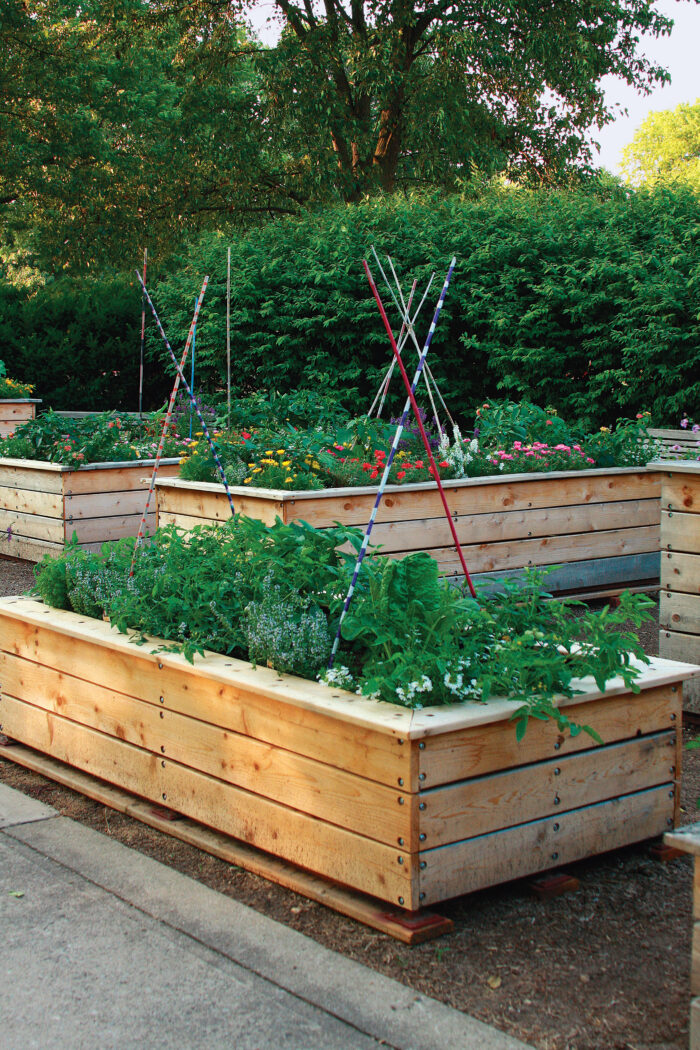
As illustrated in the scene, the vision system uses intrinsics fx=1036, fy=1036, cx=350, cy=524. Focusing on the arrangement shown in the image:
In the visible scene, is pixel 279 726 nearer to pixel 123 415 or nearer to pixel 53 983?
pixel 53 983

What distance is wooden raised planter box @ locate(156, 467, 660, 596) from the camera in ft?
20.5

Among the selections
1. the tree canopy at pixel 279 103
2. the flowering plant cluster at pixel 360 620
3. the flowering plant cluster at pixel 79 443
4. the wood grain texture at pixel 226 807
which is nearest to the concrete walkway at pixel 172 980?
the wood grain texture at pixel 226 807

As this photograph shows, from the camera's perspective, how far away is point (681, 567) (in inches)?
185

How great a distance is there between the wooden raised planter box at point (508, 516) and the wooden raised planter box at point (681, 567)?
1481 mm

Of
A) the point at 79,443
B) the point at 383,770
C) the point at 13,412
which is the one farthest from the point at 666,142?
the point at 383,770

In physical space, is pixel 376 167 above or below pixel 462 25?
below

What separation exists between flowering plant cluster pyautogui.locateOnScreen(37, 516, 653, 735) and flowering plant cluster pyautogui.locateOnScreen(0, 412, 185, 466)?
12.9 feet

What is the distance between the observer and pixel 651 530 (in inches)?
291

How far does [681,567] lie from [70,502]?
15.4 feet

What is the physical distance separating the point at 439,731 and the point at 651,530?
200 inches

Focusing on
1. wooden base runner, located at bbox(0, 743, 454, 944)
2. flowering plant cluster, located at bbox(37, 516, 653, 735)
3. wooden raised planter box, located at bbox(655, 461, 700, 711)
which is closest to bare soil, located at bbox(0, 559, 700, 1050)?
wooden base runner, located at bbox(0, 743, 454, 944)

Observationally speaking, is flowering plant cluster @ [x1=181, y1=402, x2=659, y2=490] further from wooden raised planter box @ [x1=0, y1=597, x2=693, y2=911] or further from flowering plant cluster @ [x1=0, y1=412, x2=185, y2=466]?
wooden raised planter box @ [x1=0, y1=597, x2=693, y2=911]

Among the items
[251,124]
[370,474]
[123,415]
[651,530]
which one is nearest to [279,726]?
[370,474]

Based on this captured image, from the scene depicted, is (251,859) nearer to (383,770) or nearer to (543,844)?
(383,770)
